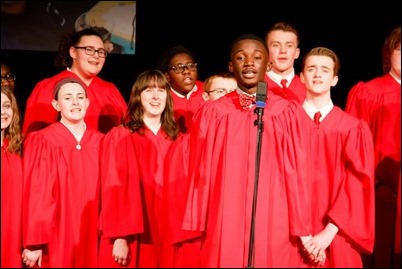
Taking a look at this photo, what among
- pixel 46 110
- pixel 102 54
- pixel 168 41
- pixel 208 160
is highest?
pixel 168 41

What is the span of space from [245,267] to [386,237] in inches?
50.3

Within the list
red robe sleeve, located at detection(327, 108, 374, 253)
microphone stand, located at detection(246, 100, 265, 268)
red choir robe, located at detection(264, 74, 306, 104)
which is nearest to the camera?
microphone stand, located at detection(246, 100, 265, 268)

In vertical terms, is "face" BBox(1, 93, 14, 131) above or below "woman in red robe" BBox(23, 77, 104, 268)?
above

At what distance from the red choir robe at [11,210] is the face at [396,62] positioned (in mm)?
2540

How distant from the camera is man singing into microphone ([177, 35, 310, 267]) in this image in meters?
3.64

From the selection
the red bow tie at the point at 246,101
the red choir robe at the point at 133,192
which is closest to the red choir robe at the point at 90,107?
the red choir robe at the point at 133,192

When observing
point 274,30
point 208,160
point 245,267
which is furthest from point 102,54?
point 245,267

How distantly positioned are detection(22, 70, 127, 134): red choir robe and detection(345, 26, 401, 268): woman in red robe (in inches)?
73.7

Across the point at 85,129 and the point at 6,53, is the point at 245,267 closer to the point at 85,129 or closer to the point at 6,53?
the point at 85,129

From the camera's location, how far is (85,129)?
4277 mm

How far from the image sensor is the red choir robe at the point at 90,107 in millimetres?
4953

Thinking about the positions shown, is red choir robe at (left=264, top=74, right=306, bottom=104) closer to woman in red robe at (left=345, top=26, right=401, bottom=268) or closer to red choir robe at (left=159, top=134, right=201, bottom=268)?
woman in red robe at (left=345, top=26, right=401, bottom=268)

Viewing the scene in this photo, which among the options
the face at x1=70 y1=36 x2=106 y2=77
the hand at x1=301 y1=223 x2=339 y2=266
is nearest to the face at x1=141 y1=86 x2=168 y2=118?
the face at x1=70 y1=36 x2=106 y2=77

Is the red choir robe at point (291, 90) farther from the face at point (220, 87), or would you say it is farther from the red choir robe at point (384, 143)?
the red choir robe at point (384, 143)
